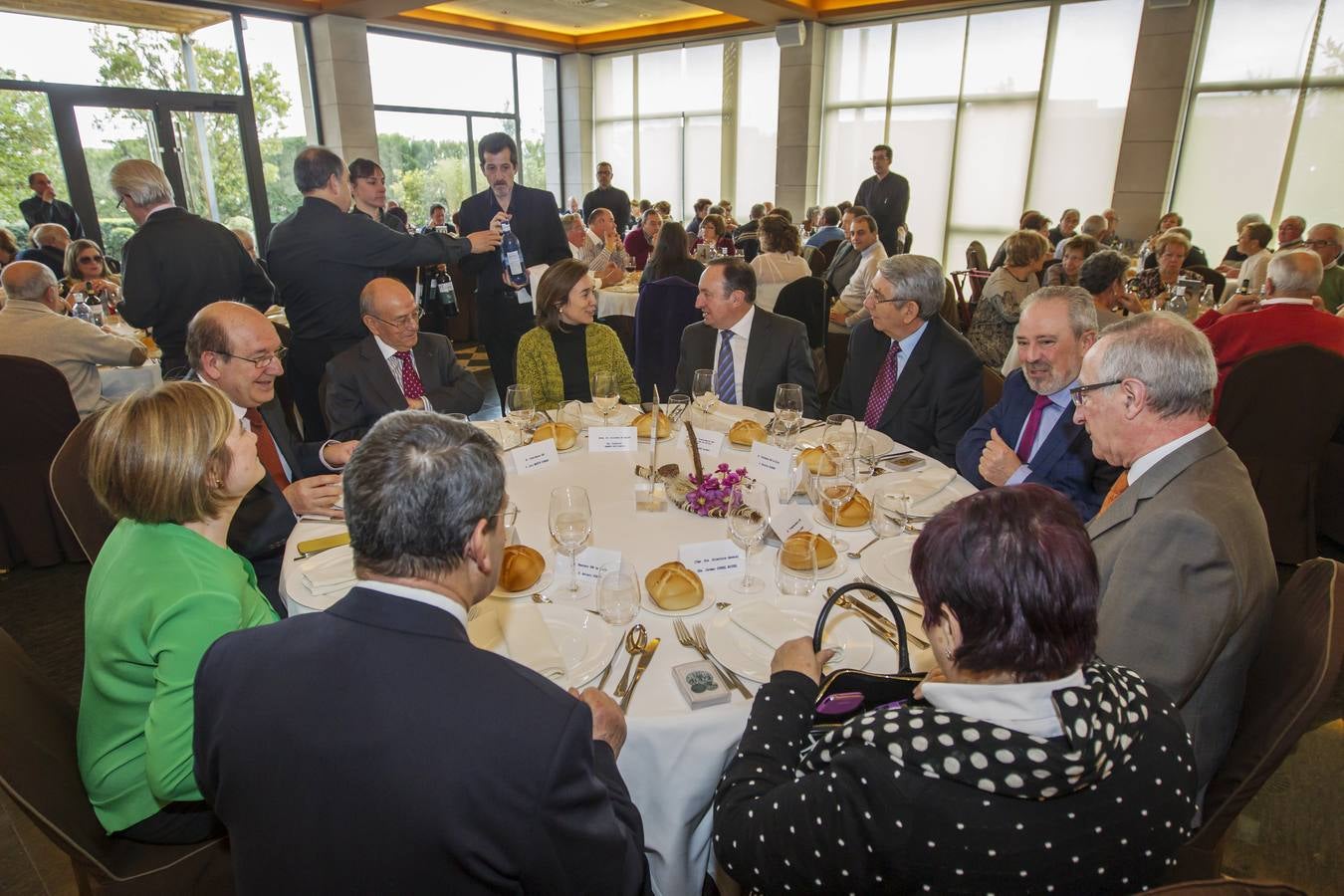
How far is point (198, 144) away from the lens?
9.80m

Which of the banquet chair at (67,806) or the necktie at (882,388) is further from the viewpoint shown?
the necktie at (882,388)

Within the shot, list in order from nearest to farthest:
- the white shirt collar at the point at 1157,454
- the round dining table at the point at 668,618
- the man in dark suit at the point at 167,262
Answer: the round dining table at the point at 668,618 → the white shirt collar at the point at 1157,454 → the man in dark suit at the point at 167,262

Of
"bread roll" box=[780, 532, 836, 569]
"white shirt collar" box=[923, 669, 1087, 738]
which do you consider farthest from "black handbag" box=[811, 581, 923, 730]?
"bread roll" box=[780, 532, 836, 569]

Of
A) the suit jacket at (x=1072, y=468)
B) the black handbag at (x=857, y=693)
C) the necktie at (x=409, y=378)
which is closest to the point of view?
the black handbag at (x=857, y=693)

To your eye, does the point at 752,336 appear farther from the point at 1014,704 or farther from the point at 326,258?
the point at 1014,704

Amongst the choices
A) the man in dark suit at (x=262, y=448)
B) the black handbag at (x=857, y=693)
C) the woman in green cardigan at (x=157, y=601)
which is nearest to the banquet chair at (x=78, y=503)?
the man in dark suit at (x=262, y=448)

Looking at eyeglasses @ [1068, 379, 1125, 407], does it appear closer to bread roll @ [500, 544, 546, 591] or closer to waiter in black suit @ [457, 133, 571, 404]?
bread roll @ [500, 544, 546, 591]

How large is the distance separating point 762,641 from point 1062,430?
1470 mm

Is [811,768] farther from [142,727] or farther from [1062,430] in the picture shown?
[1062,430]

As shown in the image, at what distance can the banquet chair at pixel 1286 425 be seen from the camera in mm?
3328

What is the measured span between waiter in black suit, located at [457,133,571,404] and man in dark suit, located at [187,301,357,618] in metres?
1.95

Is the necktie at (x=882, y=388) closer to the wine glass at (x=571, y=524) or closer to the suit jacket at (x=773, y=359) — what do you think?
the suit jacket at (x=773, y=359)

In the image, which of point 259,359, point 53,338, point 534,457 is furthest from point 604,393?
point 53,338

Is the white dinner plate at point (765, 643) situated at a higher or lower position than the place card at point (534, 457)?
lower
